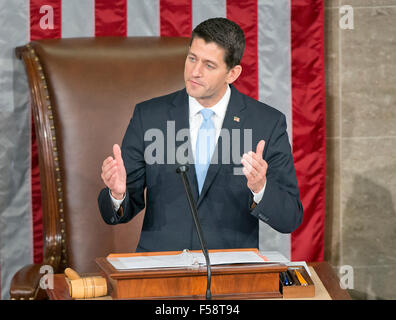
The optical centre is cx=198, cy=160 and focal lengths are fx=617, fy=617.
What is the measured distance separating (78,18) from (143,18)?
0.31 m

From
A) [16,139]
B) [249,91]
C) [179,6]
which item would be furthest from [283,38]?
[16,139]

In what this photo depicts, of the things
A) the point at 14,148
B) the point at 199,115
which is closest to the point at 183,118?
the point at 199,115

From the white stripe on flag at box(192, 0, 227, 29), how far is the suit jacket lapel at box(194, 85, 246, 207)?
31.2 inches

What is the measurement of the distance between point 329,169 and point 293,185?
1.10 meters

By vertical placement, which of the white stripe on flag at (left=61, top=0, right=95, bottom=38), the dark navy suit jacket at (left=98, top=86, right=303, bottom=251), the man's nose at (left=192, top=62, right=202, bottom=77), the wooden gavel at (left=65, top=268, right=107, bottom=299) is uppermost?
the white stripe on flag at (left=61, top=0, right=95, bottom=38)

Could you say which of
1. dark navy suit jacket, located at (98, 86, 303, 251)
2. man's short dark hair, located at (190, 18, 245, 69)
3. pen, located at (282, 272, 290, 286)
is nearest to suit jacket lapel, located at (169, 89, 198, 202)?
dark navy suit jacket, located at (98, 86, 303, 251)

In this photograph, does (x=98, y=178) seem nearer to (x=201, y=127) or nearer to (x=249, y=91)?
(x=201, y=127)

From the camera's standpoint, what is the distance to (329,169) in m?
3.18

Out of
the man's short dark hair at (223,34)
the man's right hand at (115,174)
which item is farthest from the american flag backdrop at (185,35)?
the man's right hand at (115,174)

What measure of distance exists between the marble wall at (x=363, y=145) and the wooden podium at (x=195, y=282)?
1.68 meters

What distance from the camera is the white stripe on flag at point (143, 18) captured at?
2.94 metres

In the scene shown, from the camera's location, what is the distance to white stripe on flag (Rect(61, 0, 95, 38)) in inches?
114

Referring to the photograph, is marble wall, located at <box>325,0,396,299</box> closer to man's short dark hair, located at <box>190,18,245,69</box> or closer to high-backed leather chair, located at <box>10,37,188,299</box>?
high-backed leather chair, located at <box>10,37,188,299</box>

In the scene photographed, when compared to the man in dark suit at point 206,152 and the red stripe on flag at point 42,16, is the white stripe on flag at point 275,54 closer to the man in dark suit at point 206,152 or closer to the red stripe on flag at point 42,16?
the man in dark suit at point 206,152
